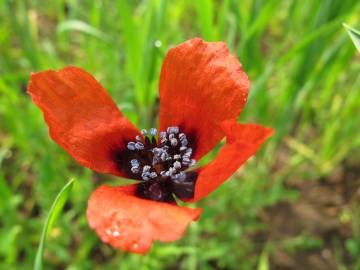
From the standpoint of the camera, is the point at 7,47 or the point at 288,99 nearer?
the point at 288,99

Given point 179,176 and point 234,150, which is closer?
point 234,150

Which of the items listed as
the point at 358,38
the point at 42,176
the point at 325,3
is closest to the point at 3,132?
the point at 42,176

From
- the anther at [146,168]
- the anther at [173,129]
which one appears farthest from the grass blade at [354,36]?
the anther at [146,168]

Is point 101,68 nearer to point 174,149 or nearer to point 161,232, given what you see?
point 174,149

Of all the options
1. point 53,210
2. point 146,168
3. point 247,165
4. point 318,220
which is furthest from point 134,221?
point 318,220

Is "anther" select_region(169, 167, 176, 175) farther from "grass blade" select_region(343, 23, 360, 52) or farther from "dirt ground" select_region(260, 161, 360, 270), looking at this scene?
"dirt ground" select_region(260, 161, 360, 270)

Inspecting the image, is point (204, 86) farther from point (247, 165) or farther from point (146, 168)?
point (247, 165)

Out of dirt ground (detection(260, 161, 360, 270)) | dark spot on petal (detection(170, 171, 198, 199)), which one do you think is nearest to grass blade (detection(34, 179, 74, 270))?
dark spot on petal (detection(170, 171, 198, 199))
